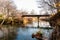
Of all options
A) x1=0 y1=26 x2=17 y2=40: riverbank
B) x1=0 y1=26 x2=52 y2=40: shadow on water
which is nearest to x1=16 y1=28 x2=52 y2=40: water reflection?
x1=0 y1=26 x2=52 y2=40: shadow on water

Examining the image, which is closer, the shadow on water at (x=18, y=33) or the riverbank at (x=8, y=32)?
the shadow on water at (x=18, y=33)

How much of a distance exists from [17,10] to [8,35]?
953 mm

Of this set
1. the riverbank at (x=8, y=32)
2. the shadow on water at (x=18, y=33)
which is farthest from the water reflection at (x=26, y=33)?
the riverbank at (x=8, y=32)

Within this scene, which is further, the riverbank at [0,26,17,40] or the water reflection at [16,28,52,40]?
the riverbank at [0,26,17,40]

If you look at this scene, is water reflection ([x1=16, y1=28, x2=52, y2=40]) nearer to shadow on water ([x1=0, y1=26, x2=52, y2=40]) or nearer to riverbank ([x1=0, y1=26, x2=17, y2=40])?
shadow on water ([x1=0, y1=26, x2=52, y2=40])

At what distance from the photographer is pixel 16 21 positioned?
547 cm

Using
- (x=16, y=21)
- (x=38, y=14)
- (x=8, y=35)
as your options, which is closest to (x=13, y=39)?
(x=8, y=35)

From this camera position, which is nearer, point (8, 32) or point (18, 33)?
point (18, 33)

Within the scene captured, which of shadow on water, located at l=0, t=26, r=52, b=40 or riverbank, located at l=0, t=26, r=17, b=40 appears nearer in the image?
shadow on water, located at l=0, t=26, r=52, b=40

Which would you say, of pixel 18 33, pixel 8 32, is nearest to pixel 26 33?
pixel 18 33

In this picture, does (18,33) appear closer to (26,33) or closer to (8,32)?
(26,33)

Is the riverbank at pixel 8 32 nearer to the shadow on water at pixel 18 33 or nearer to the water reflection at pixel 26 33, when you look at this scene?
the shadow on water at pixel 18 33

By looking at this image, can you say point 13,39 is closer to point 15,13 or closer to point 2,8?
point 15,13

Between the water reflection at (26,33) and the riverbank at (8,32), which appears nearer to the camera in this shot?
the water reflection at (26,33)
